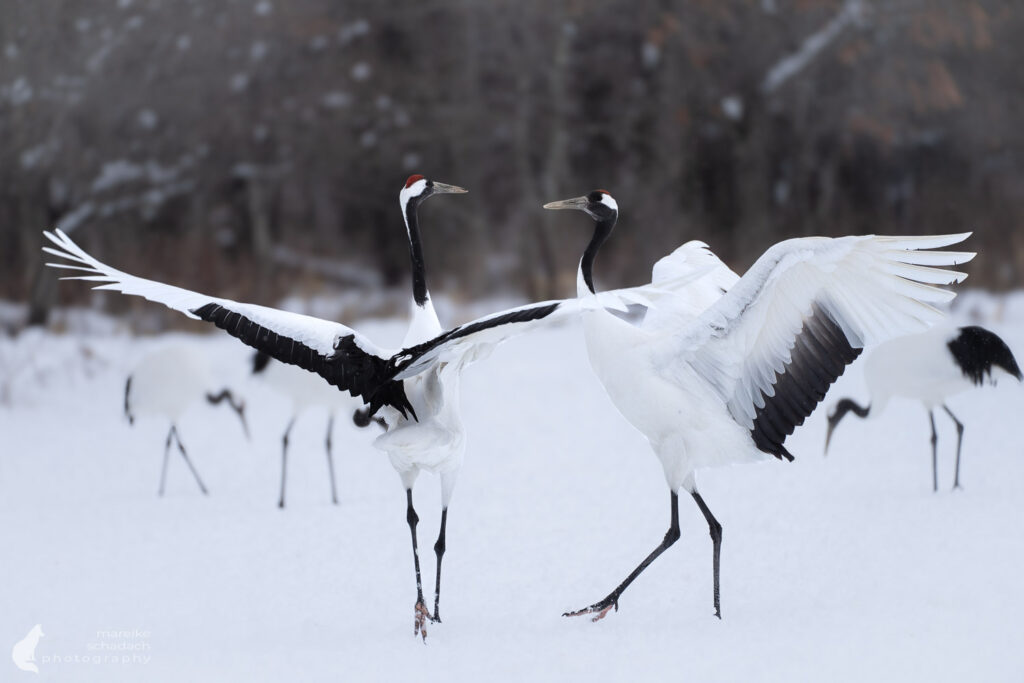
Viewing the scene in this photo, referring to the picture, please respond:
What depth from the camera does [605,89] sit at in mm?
14969

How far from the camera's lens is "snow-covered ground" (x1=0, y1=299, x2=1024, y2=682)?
349 cm

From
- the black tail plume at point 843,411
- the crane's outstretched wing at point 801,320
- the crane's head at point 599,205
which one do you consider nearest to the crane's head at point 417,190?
the crane's head at point 599,205

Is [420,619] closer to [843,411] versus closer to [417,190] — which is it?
[417,190]

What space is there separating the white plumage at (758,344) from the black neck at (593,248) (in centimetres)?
1

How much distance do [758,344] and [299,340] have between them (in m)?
1.48

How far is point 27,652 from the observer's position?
3.66 meters

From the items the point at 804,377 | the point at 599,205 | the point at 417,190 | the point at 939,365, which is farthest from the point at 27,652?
the point at 939,365

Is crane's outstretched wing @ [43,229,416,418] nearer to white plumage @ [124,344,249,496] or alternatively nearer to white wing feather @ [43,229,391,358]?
white wing feather @ [43,229,391,358]

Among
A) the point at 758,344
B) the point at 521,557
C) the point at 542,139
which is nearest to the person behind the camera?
the point at 758,344

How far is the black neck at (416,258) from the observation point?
420cm

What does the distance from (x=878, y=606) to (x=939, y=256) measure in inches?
48.7

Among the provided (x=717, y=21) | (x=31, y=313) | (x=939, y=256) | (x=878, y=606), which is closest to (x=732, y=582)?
(x=878, y=606)

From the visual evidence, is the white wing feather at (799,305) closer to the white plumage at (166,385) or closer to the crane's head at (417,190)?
the crane's head at (417,190)

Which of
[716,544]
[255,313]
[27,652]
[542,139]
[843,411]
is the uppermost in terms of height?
[542,139]
